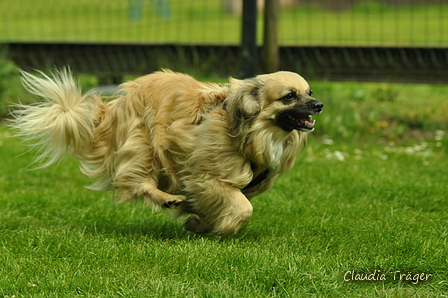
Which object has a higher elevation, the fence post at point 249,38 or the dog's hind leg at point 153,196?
the fence post at point 249,38

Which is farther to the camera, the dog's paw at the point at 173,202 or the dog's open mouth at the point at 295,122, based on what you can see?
the dog's paw at the point at 173,202

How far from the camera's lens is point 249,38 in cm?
775

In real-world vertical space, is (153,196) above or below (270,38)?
below

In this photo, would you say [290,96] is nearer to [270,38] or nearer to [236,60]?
[270,38]

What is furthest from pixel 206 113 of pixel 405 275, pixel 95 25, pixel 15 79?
pixel 95 25

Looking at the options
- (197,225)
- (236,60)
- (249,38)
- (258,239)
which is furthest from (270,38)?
(258,239)

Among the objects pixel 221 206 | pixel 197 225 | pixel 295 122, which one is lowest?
pixel 197 225

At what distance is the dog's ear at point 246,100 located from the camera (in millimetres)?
3938

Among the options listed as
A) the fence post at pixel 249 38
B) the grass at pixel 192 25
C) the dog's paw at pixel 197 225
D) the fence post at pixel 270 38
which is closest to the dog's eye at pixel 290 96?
the dog's paw at pixel 197 225

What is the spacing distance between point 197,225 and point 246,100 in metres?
1.05

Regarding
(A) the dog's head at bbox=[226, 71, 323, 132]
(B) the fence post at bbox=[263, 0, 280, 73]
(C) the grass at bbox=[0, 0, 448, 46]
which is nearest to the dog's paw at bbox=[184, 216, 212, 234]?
(A) the dog's head at bbox=[226, 71, 323, 132]

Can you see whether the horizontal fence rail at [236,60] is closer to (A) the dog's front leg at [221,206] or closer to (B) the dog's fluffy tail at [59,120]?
(B) the dog's fluffy tail at [59,120]

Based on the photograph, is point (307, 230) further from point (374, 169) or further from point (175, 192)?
point (374, 169)

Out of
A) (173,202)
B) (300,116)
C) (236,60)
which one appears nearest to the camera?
(300,116)
